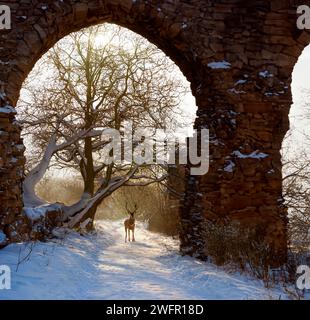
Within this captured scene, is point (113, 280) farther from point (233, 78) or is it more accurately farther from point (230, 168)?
point (233, 78)

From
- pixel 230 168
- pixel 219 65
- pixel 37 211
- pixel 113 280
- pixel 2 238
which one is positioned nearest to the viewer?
pixel 113 280

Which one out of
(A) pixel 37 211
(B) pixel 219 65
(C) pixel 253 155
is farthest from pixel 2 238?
(B) pixel 219 65

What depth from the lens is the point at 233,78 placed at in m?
7.78

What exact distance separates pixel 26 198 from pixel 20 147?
2.97 m

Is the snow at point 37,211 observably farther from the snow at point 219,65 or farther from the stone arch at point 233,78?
the snow at point 219,65

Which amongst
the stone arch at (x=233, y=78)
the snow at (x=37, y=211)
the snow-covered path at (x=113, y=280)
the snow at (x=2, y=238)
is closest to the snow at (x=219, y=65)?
the stone arch at (x=233, y=78)

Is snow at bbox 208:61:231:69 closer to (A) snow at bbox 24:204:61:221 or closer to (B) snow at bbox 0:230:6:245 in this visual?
(A) snow at bbox 24:204:61:221

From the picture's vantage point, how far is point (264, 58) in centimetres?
784

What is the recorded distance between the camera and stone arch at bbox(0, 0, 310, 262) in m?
7.58

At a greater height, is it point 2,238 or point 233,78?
point 233,78

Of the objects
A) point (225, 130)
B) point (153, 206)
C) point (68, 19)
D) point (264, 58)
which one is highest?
point (68, 19)

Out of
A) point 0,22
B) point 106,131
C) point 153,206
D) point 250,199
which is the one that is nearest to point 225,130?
point 250,199

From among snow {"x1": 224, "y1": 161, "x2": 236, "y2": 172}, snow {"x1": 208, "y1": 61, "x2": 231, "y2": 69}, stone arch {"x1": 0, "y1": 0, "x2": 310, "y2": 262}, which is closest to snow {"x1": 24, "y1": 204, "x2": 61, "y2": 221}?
stone arch {"x1": 0, "y1": 0, "x2": 310, "y2": 262}

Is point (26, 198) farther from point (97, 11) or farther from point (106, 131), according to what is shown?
point (97, 11)
